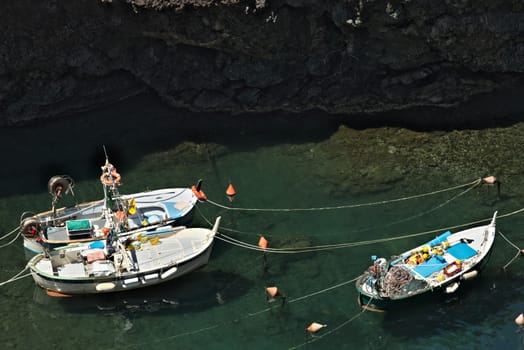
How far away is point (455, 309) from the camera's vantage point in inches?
1875

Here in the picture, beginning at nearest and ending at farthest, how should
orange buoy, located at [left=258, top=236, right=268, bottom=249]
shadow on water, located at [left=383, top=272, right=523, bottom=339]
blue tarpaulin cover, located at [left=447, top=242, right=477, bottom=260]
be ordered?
shadow on water, located at [left=383, top=272, right=523, bottom=339], blue tarpaulin cover, located at [left=447, top=242, right=477, bottom=260], orange buoy, located at [left=258, top=236, right=268, bottom=249]

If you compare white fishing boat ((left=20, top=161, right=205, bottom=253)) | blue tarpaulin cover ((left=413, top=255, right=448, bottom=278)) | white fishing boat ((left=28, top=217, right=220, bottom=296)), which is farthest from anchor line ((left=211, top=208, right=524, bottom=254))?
white fishing boat ((left=20, top=161, right=205, bottom=253))

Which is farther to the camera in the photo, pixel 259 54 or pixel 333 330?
pixel 259 54

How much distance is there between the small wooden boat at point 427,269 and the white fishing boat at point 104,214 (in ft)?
40.4

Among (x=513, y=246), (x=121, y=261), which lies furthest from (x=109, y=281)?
(x=513, y=246)

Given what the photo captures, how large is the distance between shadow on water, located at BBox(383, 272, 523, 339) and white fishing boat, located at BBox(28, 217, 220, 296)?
1133 centimetres

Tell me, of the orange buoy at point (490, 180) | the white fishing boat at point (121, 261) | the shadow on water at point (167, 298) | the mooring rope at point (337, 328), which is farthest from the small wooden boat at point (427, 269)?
the white fishing boat at point (121, 261)

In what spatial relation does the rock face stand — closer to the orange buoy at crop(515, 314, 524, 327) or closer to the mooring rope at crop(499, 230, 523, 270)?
the mooring rope at crop(499, 230, 523, 270)

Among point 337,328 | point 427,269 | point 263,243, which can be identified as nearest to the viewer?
point 337,328

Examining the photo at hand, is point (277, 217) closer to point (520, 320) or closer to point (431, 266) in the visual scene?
point (431, 266)

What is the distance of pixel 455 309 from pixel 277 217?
12.1 meters

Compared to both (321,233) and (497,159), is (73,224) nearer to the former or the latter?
(321,233)

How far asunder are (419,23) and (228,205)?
55.8 feet

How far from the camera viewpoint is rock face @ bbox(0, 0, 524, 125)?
190 ft
